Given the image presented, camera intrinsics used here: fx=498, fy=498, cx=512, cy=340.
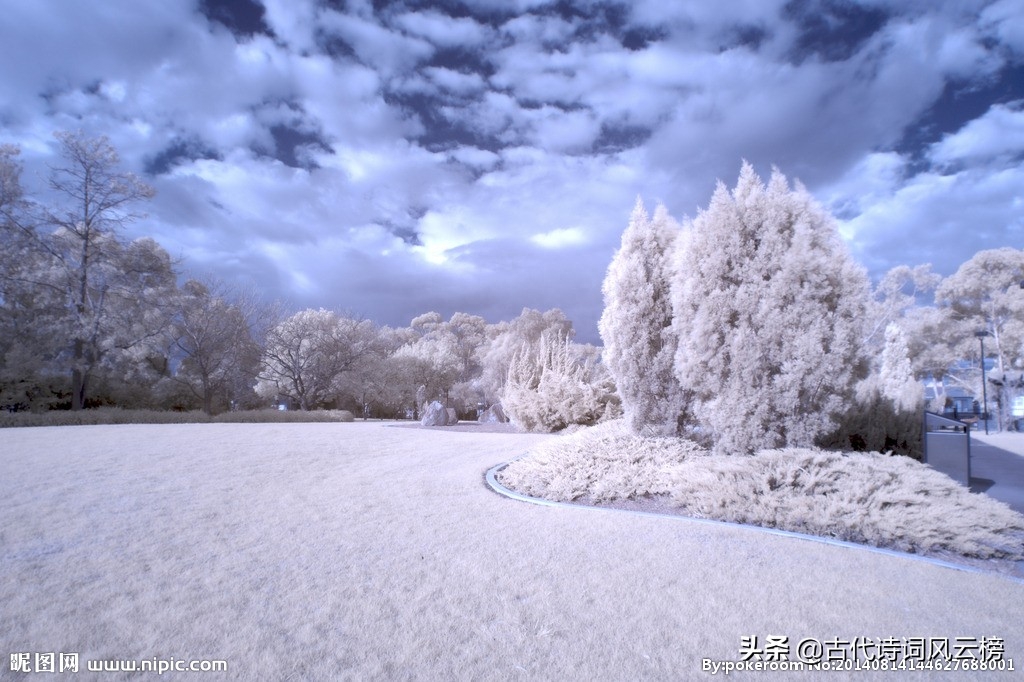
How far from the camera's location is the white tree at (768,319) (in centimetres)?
569

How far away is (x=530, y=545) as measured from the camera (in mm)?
3943

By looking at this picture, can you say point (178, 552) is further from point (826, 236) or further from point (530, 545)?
point (826, 236)

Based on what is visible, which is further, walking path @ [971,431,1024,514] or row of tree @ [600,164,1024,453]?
walking path @ [971,431,1024,514]

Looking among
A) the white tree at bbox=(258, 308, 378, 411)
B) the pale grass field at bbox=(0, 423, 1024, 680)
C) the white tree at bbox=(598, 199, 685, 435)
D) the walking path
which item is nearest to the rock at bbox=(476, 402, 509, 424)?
the white tree at bbox=(258, 308, 378, 411)

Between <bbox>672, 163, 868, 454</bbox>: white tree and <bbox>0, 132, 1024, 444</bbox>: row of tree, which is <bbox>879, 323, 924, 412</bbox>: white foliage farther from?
<bbox>672, 163, 868, 454</bbox>: white tree

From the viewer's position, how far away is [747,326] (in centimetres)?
601

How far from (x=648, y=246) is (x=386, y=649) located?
6.65 metres

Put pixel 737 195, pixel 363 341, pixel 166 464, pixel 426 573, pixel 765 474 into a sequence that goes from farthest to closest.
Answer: pixel 363 341 < pixel 166 464 < pixel 737 195 < pixel 765 474 < pixel 426 573

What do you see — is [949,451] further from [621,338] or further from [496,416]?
[496,416]

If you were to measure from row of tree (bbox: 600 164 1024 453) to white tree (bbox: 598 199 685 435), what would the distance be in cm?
2

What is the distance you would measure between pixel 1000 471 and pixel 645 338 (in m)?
6.59

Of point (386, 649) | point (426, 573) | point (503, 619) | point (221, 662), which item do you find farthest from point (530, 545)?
point (221, 662)

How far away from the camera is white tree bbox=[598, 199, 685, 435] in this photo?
7352 millimetres

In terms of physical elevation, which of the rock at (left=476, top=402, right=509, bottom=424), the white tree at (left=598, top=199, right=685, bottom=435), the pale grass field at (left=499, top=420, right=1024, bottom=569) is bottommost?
the rock at (left=476, top=402, right=509, bottom=424)
